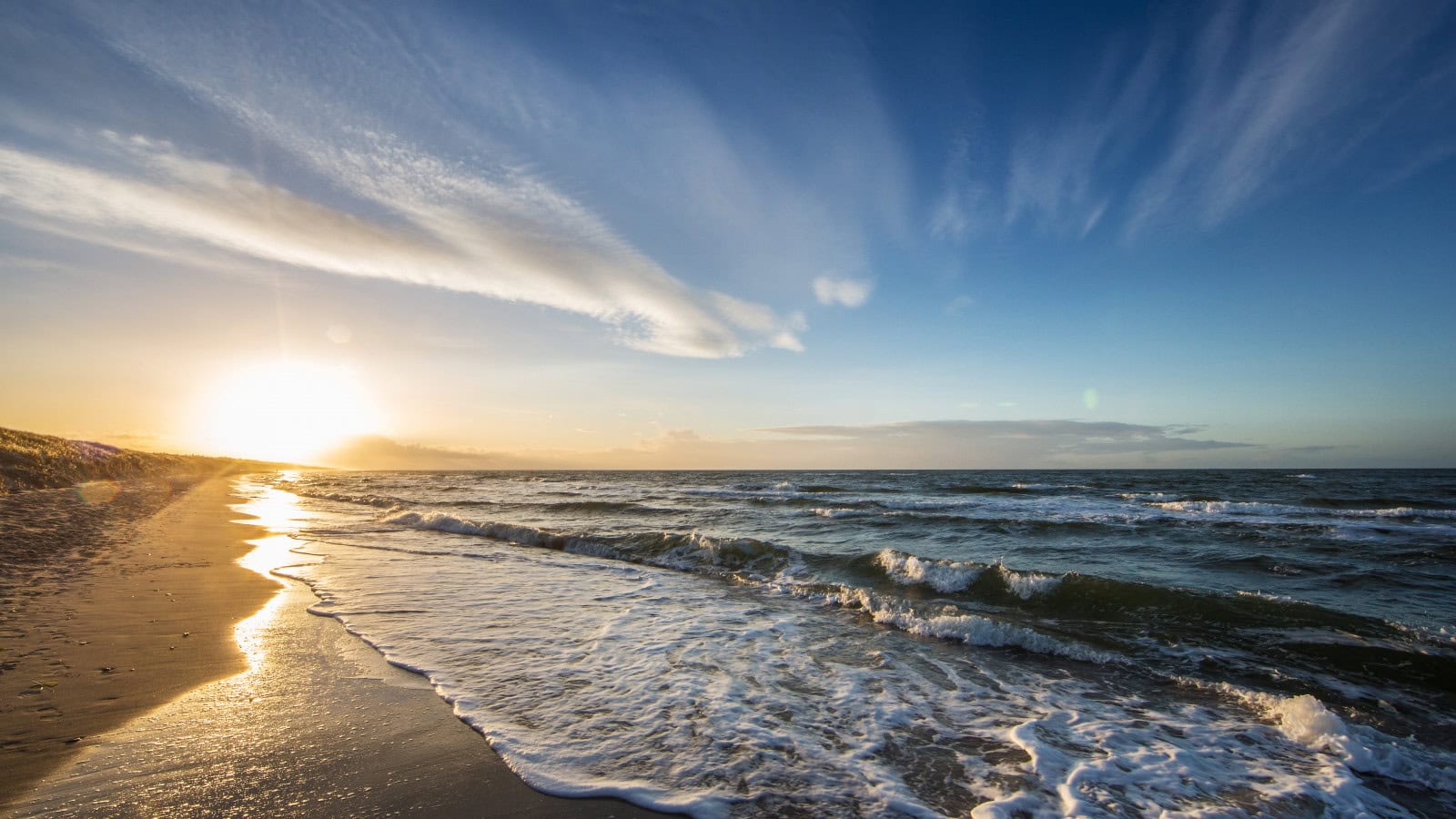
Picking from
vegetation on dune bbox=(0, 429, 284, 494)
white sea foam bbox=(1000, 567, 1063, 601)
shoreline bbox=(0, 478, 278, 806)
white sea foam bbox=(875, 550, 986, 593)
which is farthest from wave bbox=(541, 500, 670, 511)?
vegetation on dune bbox=(0, 429, 284, 494)

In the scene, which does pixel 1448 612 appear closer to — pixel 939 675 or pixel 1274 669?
pixel 1274 669

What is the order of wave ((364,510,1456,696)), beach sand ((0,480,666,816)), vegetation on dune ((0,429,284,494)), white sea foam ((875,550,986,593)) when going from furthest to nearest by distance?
vegetation on dune ((0,429,284,494))
white sea foam ((875,550,986,593))
wave ((364,510,1456,696))
beach sand ((0,480,666,816))

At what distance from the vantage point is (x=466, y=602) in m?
9.37

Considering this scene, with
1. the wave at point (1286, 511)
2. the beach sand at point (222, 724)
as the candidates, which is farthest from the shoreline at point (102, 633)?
the wave at point (1286, 511)

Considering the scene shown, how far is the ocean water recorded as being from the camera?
425 centimetres

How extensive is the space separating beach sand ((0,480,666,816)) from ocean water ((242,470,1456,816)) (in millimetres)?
417

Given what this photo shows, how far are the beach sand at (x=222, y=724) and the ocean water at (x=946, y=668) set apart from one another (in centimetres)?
42

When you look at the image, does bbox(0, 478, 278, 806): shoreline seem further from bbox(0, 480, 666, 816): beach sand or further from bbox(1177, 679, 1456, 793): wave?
bbox(1177, 679, 1456, 793): wave

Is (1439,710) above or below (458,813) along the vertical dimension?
below

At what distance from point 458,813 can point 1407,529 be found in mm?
27686

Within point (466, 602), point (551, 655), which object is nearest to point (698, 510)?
point (466, 602)

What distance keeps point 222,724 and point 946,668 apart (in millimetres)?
7176

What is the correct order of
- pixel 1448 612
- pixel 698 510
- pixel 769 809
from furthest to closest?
pixel 698 510
pixel 1448 612
pixel 769 809

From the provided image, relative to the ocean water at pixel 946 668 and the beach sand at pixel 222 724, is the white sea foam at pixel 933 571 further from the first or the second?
the beach sand at pixel 222 724
